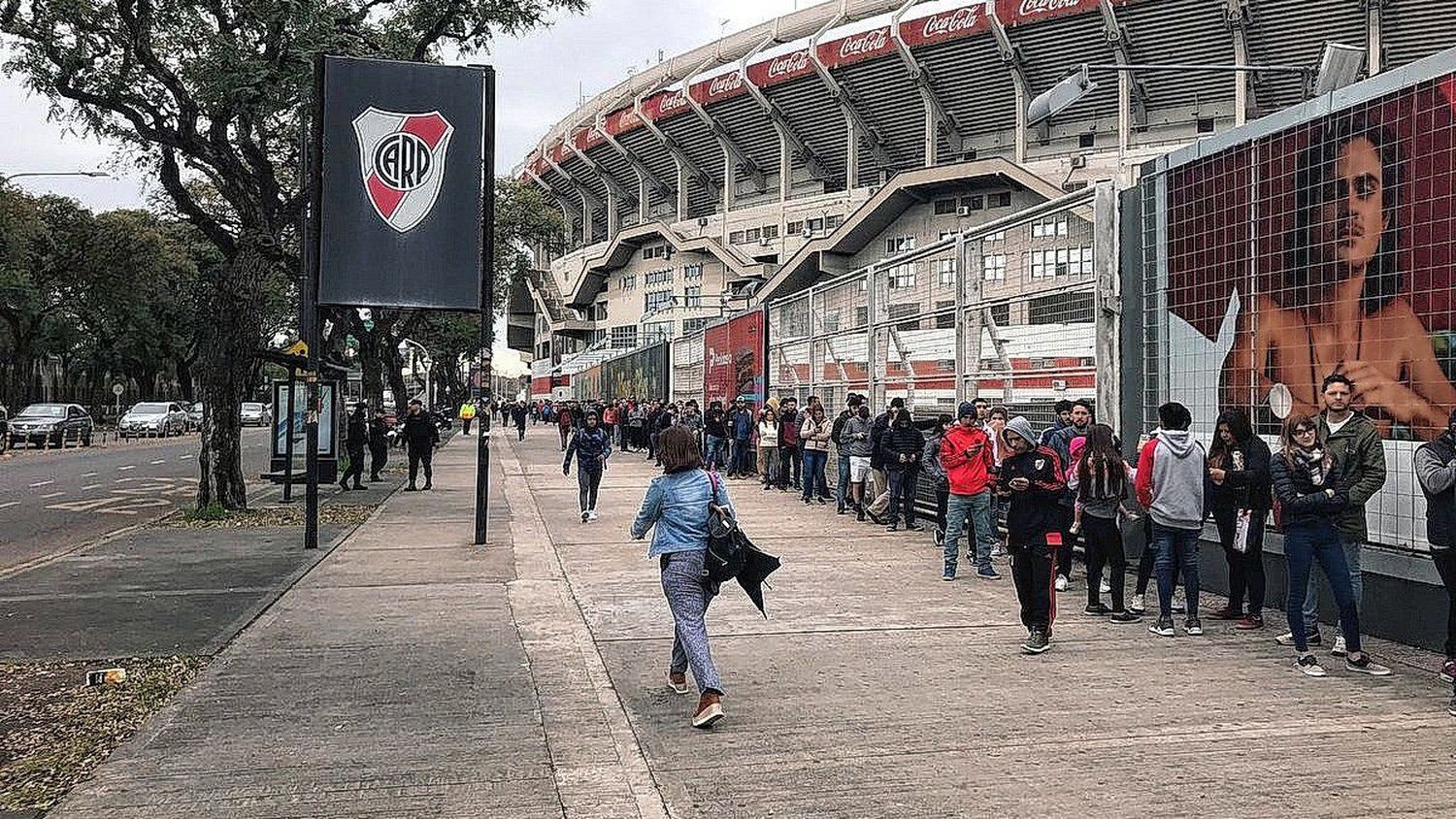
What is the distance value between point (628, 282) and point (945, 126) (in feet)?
118

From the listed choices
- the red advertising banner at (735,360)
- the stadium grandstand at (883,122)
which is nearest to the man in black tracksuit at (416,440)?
the red advertising banner at (735,360)

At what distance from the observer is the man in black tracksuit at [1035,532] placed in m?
7.49

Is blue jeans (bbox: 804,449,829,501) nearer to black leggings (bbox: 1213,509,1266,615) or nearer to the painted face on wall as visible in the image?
black leggings (bbox: 1213,509,1266,615)

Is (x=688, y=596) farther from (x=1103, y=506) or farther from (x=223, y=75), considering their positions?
(x=223, y=75)

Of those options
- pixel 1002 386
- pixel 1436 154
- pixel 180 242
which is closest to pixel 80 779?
pixel 1436 154

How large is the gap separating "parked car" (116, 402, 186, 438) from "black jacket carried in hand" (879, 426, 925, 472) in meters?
41.3

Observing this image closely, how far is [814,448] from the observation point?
61.1ft

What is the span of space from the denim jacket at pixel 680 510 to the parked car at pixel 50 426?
3804 centimetres

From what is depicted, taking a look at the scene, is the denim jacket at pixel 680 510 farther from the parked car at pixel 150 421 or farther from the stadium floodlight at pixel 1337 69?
the parked car at pixel 150 421

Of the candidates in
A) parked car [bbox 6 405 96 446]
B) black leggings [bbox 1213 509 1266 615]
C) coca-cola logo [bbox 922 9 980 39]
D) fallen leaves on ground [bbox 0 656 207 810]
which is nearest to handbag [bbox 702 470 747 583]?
fallen leaves on ground [bbox 0 656 207 810]

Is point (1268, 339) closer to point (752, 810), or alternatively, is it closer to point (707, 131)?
point (752, 810)

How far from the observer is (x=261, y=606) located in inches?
359

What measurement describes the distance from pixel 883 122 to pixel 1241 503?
5724cm

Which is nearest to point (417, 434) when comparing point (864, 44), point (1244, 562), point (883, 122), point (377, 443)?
point (377, 443)
